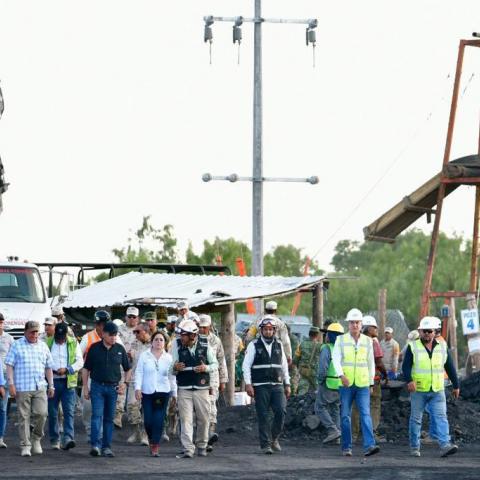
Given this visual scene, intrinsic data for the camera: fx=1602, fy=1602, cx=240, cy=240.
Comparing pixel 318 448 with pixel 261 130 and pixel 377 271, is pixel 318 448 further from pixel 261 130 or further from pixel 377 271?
pixel 377 271

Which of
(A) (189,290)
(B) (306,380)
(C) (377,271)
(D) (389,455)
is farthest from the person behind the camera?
(C) (377,271)

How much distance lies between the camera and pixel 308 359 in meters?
29.6

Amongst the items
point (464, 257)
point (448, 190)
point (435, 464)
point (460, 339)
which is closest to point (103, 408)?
point (435, 464)

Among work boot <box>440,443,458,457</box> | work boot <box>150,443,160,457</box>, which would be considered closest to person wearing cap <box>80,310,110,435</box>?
work boot <box>150,443,160,457</box>

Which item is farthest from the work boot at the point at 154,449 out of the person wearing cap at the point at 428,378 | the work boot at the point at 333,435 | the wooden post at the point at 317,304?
the wooden post at the point at 317,304

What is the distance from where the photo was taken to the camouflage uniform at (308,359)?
29.0 metres

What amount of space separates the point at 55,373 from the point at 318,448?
4.25 meters

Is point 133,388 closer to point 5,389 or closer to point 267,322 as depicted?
point 5,389

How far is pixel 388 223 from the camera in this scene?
38.5 m

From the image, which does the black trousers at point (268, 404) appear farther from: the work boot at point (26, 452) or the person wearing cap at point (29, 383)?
the work boot at point (26, 452)

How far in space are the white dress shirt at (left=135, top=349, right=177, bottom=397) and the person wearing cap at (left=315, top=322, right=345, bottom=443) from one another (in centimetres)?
330

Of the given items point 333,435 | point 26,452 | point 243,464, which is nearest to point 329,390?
point 333,435

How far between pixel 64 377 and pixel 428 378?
5281mm

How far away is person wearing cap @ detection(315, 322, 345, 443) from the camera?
79.9 feet
